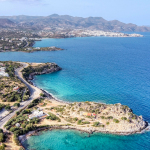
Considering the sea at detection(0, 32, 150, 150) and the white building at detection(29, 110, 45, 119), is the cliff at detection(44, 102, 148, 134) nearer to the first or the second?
the sea at detection(0, 32, 150, 150)

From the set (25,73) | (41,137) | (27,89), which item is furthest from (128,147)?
(25,73)

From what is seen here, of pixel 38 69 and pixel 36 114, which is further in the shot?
pixel 38 69

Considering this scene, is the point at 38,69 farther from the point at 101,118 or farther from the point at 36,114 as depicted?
the point at 101,118

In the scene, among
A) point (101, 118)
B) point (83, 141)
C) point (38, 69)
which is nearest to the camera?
point (83, 141)

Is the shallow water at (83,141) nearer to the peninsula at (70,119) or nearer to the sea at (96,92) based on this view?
the sea at (96,92)

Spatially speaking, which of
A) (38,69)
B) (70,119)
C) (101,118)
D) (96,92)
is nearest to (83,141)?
(70,119)

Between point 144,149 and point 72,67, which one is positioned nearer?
point 144,149

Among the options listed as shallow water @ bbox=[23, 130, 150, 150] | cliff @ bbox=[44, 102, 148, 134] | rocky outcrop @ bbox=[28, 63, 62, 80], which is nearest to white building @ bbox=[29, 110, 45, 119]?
cliff @ bbox=[44, 102, 148, 134]

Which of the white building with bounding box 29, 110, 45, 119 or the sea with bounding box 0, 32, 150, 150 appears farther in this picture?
the white building with bounding box 29, 110, 45, 119

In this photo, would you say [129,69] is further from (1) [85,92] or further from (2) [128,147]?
(2) [128,147]

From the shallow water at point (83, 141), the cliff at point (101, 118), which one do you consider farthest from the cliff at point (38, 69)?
the shallow water at point (83, 141)

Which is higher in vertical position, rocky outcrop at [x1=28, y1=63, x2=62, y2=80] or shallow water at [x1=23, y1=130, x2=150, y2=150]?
rocky outcrop at [x1=28, y1=63, x2=62, y2=80]
